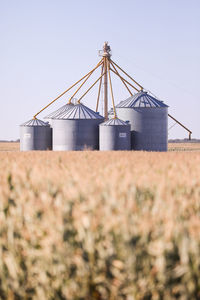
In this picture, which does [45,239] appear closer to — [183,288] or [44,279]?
[44,279]

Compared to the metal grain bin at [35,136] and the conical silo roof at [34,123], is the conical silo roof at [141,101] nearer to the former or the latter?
the metal grain bin at [35,136]

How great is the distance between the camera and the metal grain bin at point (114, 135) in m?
40.4

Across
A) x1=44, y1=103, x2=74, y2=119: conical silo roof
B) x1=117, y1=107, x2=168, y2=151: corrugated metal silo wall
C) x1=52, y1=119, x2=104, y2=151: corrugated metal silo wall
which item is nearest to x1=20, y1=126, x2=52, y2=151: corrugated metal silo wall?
x1=44, y1=103, x2=74, y2=119: conical silo roof

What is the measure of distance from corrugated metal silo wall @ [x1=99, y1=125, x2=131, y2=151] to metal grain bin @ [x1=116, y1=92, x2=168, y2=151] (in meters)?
2.30

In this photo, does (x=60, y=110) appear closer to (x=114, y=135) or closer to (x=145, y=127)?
(x=114, y=135)

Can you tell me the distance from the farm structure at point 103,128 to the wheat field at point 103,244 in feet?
113

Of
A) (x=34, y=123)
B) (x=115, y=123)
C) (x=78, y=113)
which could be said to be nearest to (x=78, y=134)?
(x=78, y=113)

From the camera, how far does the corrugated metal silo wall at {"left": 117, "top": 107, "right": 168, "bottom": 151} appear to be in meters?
42.7

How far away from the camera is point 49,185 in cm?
654

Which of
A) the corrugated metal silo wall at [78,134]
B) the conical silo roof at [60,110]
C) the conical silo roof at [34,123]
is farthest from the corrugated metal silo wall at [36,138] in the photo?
the corrugated metal silo wall at [78,134]

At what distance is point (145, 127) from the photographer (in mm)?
42750

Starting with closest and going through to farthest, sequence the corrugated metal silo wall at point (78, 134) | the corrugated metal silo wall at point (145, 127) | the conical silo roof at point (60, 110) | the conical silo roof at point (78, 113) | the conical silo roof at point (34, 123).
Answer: the corrugated metal silo wall at point (78, 134) < the conical silo roof at point (78, 113) < the corrugated metal silo wall at point (145, 127) < the conical silo roof at point (34, 123) < the conical silo roof at point (60, 110)

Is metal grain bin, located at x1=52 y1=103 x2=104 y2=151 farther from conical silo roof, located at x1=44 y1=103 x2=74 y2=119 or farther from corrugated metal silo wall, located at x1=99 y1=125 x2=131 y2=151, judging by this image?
conical silo roof, located at x1=44 y1=103 x2=74 y2=119

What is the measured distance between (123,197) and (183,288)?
1.37m
